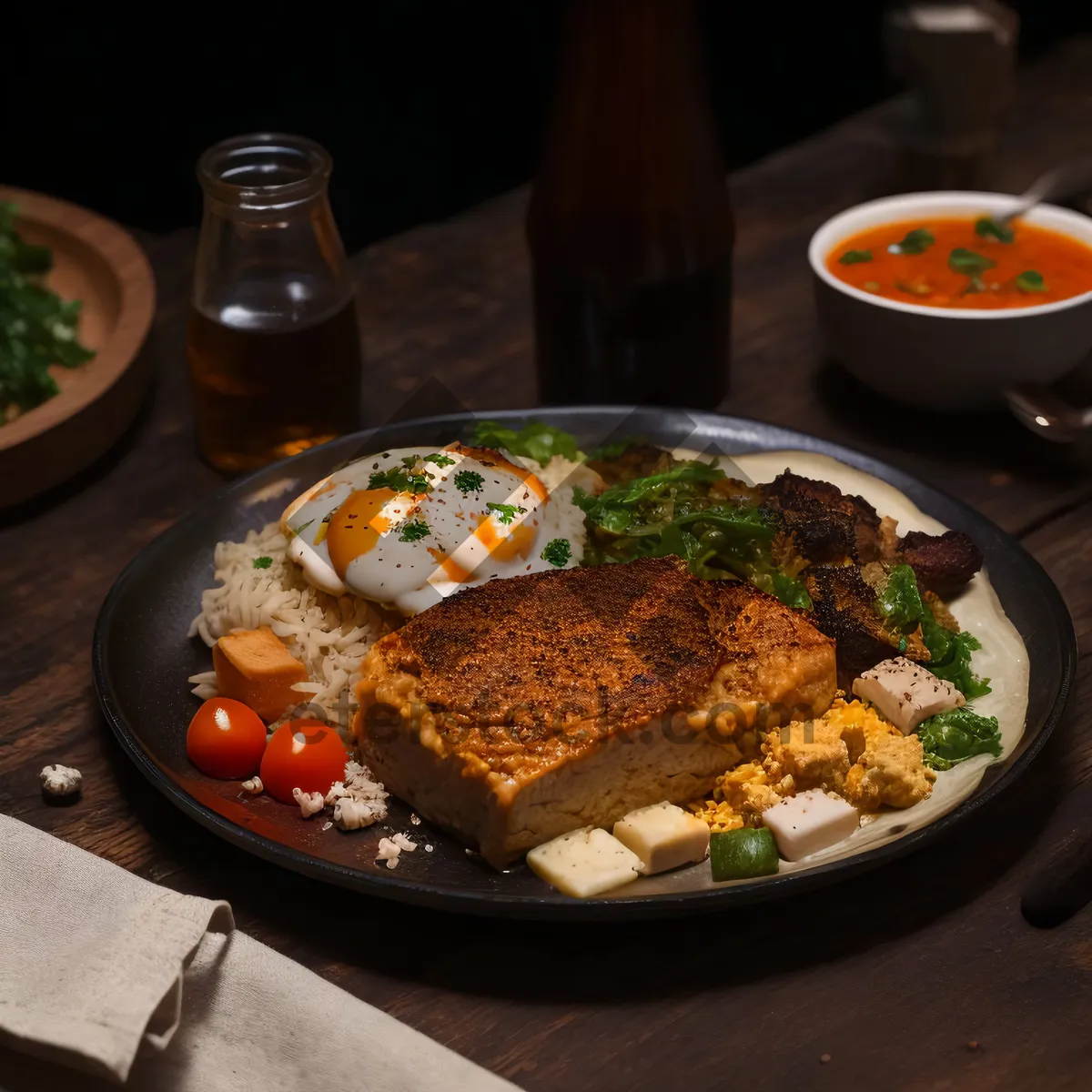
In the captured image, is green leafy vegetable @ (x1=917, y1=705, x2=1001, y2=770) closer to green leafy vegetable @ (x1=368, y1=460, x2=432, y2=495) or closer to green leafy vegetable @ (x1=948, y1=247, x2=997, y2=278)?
green leafy vegetable @ (x1=368, y1=460, x2=432, y2=495)

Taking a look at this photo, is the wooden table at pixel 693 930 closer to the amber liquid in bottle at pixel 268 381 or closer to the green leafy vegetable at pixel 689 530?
the amber liquid in bottle at pixel 268 381

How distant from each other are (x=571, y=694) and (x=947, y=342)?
1779mm

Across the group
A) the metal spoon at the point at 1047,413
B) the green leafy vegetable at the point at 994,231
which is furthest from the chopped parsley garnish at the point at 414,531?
the green leafy vegetable at the point at 994,231

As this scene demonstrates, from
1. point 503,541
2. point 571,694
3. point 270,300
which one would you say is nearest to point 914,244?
point 503,541

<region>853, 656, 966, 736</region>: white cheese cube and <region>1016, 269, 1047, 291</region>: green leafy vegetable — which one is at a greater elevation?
<region>1016, 269, 1047, 291</region>: green leafy vegetable

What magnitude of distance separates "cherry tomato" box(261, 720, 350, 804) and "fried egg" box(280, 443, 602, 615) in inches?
18.0

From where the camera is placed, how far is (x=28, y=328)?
4.05 metres

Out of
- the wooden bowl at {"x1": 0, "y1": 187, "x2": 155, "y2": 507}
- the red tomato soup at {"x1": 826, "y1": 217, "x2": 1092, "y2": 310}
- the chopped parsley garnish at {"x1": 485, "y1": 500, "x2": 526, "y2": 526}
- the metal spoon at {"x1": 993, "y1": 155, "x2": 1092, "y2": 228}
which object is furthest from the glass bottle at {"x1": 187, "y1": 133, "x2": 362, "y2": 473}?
the metal spoon at {"x1": 993, "y1": 155, "x2": 1092, "y2": 228}

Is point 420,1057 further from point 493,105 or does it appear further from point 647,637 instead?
point 493,105

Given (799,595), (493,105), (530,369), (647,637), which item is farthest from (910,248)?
(493,105)

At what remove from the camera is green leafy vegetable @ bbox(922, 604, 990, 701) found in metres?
2.84

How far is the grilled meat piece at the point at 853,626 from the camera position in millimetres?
2885

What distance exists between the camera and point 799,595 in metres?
3.07

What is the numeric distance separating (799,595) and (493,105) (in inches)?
181
